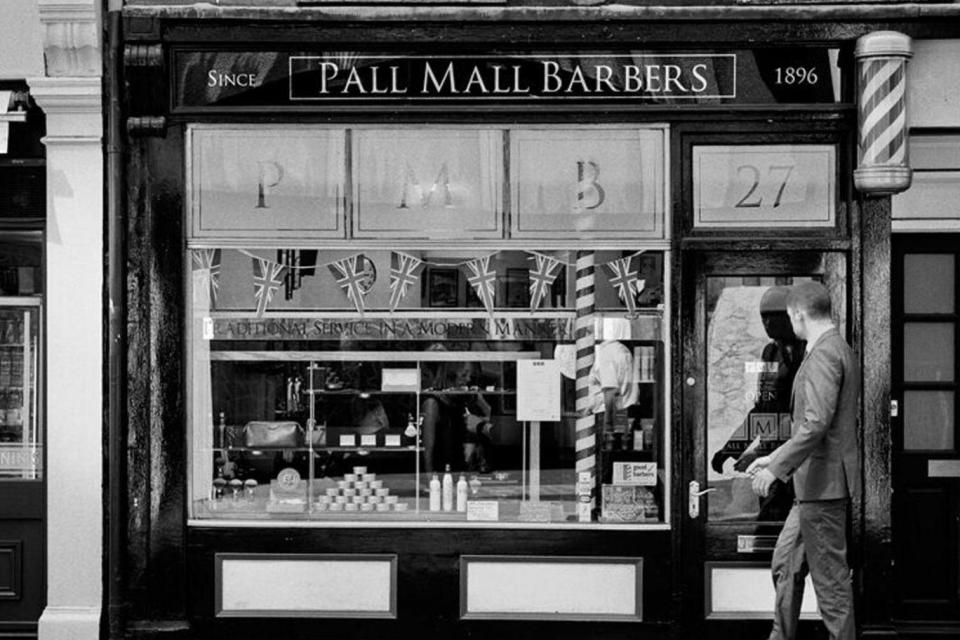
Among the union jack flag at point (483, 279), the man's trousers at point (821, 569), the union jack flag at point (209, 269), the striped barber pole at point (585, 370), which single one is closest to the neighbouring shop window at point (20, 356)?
the union jack flag at point (209, 269)

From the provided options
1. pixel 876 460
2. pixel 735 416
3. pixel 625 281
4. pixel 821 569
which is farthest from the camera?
pixel 625 281

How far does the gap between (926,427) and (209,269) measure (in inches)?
204

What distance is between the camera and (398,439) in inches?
380

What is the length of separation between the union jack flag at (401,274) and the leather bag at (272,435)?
3.62 feet

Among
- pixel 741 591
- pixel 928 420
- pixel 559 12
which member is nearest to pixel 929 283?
pixel 928 420

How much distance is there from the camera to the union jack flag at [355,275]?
31.5ft

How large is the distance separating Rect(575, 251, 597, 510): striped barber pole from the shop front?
0.02 meters

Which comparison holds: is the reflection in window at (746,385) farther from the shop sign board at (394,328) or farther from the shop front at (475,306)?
the shop sign board at (394,328)

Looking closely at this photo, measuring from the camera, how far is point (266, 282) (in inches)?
380

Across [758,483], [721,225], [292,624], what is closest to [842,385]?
[758,483]

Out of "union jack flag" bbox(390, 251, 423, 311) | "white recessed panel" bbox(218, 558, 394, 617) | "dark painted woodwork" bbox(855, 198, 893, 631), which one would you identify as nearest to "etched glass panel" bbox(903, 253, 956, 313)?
"dark painted woodwork" bbox(855, 198, 893, 631)

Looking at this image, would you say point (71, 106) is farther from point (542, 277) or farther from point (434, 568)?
point (434, 568)

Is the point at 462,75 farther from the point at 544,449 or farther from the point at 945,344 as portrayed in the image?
the point at 945,344

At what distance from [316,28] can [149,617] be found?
4.06 m
